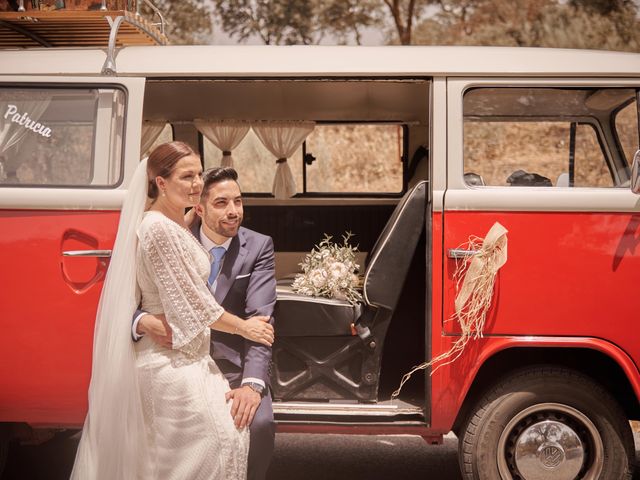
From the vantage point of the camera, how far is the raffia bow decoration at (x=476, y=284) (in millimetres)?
3910

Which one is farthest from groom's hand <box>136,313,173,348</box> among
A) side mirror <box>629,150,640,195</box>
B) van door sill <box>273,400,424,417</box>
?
side mirror <box>629,150,640,195</box>

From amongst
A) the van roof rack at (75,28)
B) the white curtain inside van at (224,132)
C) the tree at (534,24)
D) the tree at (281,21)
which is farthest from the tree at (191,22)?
the van roof rack at (75,28)

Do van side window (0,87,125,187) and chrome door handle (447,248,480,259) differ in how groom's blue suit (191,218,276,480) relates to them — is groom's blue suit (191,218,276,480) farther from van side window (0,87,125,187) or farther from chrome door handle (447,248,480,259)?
chrome door handle (447,248,480,259)

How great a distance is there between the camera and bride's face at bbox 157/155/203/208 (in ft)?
11.5

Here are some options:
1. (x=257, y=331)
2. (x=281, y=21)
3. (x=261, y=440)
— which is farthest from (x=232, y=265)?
(x=281, y=21)

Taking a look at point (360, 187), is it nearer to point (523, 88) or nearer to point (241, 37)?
point (241, 37)

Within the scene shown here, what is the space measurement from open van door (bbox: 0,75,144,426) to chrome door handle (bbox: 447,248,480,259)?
1.63 metres

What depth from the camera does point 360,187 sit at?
18109 mm

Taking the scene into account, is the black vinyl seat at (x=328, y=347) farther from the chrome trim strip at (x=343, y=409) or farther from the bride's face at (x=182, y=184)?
the bride's face at (x=182, y=184)

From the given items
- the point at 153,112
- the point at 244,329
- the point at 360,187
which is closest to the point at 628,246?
the point at 244,329

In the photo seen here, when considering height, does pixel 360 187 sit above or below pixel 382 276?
above

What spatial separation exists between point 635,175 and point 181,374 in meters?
2.28

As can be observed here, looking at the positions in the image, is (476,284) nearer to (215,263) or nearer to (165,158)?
(215,263)

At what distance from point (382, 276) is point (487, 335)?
24.2 inches
